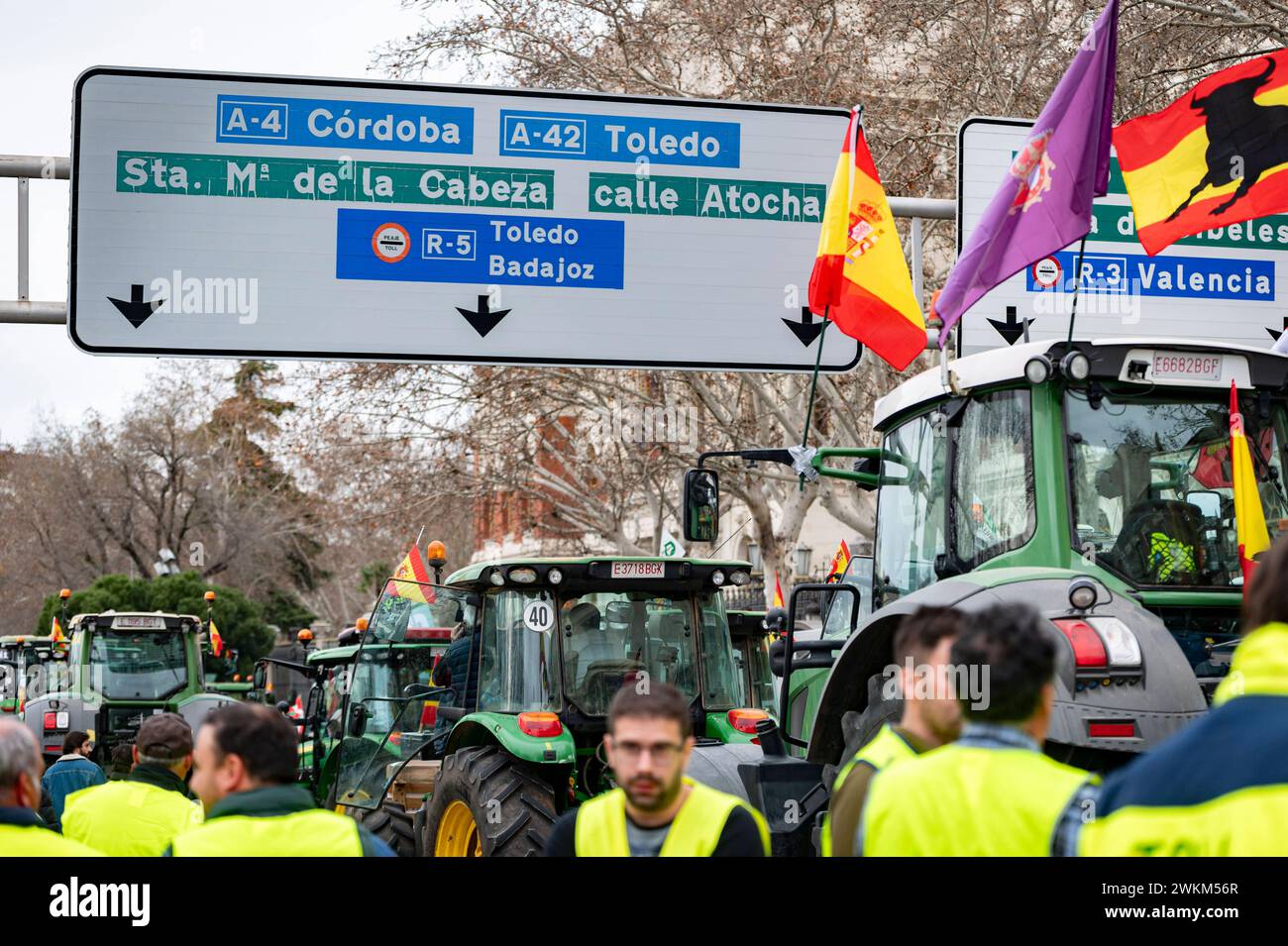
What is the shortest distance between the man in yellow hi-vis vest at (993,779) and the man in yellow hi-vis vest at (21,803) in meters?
1.99

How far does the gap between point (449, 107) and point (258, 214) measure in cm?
124

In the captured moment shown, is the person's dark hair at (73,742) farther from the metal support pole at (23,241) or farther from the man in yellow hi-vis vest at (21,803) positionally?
the man in yellow hi-vis vest at (21,803)

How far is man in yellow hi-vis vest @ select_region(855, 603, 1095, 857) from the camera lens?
10.4ft

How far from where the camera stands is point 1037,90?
59.1 ft

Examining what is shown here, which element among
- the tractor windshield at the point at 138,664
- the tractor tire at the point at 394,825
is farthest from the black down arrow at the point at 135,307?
the tractor windshield at the point at 138,664

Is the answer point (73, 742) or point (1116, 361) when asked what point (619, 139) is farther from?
point (73, 742)

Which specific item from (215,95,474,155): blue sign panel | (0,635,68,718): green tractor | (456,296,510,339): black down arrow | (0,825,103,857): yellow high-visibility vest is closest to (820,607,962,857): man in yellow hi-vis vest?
(0,825,103,857): yellow high-visibility vest

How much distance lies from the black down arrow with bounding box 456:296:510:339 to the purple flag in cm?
241

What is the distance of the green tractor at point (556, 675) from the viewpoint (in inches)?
353

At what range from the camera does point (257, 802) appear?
3.64 m

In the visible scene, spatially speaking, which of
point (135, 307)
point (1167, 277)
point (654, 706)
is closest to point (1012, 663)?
point (654, 706)

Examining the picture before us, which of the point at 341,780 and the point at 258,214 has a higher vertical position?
the point at 258,214
